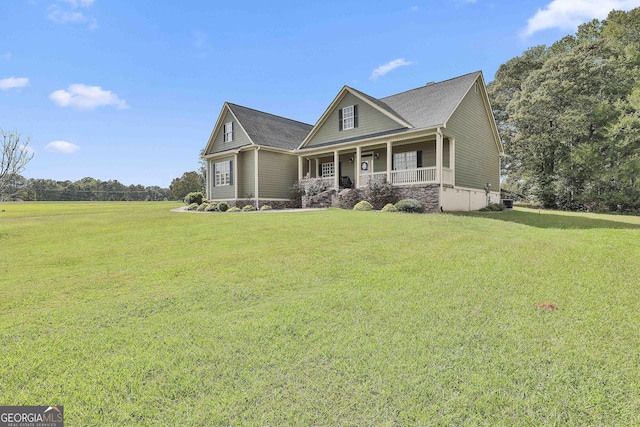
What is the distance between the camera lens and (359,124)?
61.5ft

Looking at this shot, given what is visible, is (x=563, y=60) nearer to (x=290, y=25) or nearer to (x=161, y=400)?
(x=290, y=25)

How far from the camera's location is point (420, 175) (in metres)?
16.0

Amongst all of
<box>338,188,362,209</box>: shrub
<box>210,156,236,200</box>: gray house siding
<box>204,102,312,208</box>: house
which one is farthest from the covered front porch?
<box>210,156,236,200</box>: gray house siding

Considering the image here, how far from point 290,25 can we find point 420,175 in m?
10.4

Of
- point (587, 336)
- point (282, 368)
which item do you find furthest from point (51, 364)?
point (587, 336)

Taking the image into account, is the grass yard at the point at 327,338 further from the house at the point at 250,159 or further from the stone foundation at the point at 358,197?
the house at the point at 250,159

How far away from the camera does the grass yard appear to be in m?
2.25

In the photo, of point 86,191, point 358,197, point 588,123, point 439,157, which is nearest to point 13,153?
point 358,197

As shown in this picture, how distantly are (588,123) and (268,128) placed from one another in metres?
24.1

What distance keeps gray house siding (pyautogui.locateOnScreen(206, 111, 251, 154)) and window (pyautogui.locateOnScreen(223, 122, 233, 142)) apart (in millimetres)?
245

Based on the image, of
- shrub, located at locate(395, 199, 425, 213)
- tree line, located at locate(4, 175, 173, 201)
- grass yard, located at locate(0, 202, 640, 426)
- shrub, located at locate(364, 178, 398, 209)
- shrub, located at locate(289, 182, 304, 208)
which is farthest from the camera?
tree line, located at locate(4, 175, 173, 201)

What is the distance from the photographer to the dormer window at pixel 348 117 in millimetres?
18906

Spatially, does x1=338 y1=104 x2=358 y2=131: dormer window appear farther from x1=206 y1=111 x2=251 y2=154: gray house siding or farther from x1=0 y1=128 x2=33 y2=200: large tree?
x1=0 y1=128 x2=33 y2=200: large tree

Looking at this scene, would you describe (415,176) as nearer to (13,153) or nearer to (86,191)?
(13,153)
